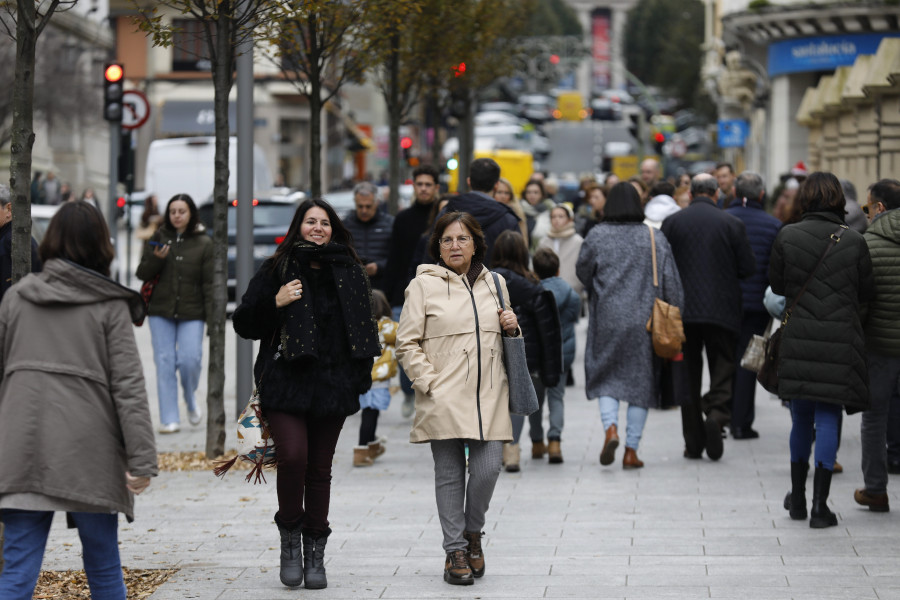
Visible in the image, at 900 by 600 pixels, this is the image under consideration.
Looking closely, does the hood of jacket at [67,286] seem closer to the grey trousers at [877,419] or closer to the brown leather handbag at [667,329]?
the grey trousers at [877,419]

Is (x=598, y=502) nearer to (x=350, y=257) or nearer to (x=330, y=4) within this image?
(x=350, y=257)

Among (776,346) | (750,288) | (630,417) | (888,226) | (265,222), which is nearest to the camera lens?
(888,226)

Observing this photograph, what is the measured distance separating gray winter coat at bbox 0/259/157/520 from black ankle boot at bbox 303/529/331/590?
172 centimetres

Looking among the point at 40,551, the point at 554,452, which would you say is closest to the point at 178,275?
the point at 554,452

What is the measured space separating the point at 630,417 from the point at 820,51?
24518mm

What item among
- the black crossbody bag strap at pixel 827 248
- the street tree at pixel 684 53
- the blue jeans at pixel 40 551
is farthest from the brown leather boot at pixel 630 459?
the street tree at pixel 684 53

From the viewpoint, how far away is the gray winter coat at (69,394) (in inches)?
211

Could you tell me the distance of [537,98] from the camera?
335 ft

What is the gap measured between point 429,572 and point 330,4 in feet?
17.8

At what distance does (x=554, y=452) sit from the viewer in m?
10.8

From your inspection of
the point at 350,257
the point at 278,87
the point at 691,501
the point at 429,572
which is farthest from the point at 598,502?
the point at 278,87

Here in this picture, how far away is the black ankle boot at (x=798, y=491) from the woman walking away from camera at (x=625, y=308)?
1.86 metres

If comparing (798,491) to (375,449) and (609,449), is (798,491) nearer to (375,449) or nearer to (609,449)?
(609,449)

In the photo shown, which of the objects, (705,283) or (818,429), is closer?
(818,429)
